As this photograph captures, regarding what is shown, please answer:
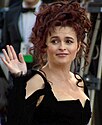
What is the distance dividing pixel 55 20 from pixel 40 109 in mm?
399

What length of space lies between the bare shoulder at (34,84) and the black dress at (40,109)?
0.05ft

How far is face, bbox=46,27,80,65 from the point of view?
63.9 inches

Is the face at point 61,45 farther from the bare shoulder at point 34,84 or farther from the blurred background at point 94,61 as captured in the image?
the blurred background at point 94,61

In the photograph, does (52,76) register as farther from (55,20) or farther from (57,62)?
(55,20)

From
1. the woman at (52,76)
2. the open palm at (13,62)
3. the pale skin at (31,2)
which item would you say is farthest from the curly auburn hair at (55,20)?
the pale skin at (31,2)

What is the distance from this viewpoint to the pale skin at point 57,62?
1593 millimetres

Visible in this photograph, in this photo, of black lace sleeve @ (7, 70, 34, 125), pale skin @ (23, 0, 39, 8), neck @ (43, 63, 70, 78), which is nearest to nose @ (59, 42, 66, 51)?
neck @ (43, 63, 70, 78)

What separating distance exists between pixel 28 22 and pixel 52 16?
1.78 meters

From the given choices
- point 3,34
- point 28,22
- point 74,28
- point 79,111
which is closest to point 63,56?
point 74,28

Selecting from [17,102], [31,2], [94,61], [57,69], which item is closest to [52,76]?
[57,69]

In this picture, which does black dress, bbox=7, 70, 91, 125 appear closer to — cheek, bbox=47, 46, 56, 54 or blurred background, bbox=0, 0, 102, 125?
cheek, bbox=47, 46, 56, 54

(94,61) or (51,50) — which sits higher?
(51,50)

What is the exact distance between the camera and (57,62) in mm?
1654

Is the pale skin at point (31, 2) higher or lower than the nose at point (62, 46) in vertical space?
higher
